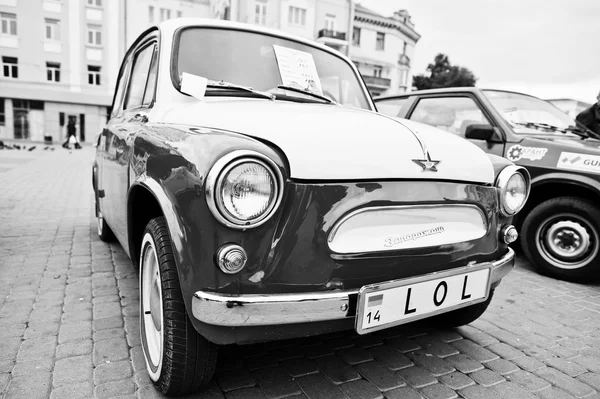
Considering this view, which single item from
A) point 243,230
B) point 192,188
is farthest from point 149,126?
point 243,230

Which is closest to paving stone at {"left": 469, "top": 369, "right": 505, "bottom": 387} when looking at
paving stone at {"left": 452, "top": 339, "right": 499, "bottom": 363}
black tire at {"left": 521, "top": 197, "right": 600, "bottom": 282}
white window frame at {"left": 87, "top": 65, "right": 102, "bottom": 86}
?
paving stone at {"left": 452, "top": 339, "right": 499, "bottom": 363}

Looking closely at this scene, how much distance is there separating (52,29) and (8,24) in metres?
2.59

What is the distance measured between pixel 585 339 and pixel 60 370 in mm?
2933

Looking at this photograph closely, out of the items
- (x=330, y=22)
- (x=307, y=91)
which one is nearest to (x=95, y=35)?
(x=330, y=22)

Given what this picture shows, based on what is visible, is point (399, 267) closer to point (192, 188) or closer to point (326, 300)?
point (326, 300)

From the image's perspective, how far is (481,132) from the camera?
163 inches

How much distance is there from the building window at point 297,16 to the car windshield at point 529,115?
30.4m

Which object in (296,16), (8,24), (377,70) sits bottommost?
(8,24)

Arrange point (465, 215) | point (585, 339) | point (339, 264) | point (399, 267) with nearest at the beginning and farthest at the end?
1. point (339, 264)
2. point (399, 267)
3. point (465, 215)
4. point (585, 339)

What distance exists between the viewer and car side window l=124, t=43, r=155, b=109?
2852 millimetres

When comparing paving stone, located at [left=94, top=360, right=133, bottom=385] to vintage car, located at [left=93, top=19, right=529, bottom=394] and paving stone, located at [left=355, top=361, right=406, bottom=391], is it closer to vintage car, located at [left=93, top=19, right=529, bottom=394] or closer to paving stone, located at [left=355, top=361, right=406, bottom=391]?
vintage car, located at [left=93, top=19, right=529, bottom=394]

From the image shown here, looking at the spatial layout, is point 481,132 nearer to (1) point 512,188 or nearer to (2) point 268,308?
(1) point 512,188

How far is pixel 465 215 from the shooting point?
2.02 meters

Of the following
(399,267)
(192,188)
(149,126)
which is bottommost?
(399,267)
